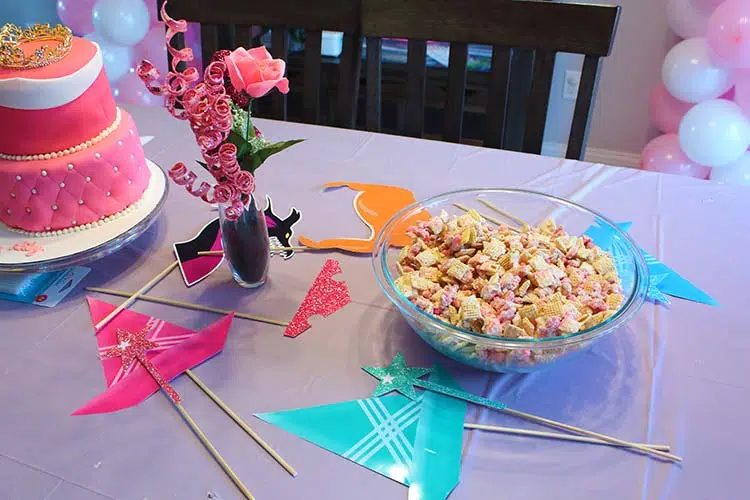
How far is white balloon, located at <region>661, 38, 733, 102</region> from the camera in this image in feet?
6.77

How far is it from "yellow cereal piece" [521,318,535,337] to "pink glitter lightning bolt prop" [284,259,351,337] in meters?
0.26

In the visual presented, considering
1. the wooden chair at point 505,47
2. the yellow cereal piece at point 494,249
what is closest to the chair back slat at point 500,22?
the wooden chair at point 505,47

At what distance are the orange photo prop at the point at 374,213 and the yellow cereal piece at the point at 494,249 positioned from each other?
0.14m

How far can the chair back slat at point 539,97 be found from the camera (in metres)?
1.35

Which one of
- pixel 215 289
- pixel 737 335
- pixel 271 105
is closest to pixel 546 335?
pixel 737 335

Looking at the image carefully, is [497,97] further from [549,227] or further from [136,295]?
[136,295]

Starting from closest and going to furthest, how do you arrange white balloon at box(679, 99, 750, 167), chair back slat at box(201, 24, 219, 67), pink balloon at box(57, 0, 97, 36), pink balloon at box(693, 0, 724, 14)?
chair back slat at box(201, 24, 219, 67) < white balloon at box(679, 99, 750, 167) < pink balloon at box(693, 0, 724, 14) < pink balloon at box(57, 0, 97, 36)

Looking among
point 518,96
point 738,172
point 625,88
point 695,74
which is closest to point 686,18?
point 695,74

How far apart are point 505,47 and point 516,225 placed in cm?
50

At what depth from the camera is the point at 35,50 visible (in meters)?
0.94

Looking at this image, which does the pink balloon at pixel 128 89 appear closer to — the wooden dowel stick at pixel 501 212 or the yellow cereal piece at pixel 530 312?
the wooden dowel stick at pixel 501 212

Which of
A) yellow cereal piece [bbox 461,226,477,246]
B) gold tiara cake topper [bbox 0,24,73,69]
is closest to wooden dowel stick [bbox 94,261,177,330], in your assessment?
gold tiara cake topper [bbox 0,24,73,69]

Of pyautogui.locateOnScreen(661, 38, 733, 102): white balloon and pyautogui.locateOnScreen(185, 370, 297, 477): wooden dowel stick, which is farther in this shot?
pyautogui.locateOnScreen(661, 38, 733, 102): white balloon

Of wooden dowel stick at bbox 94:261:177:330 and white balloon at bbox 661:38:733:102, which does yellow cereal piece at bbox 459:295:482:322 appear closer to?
wooden dowel stick at bbox 94:261:177:330
